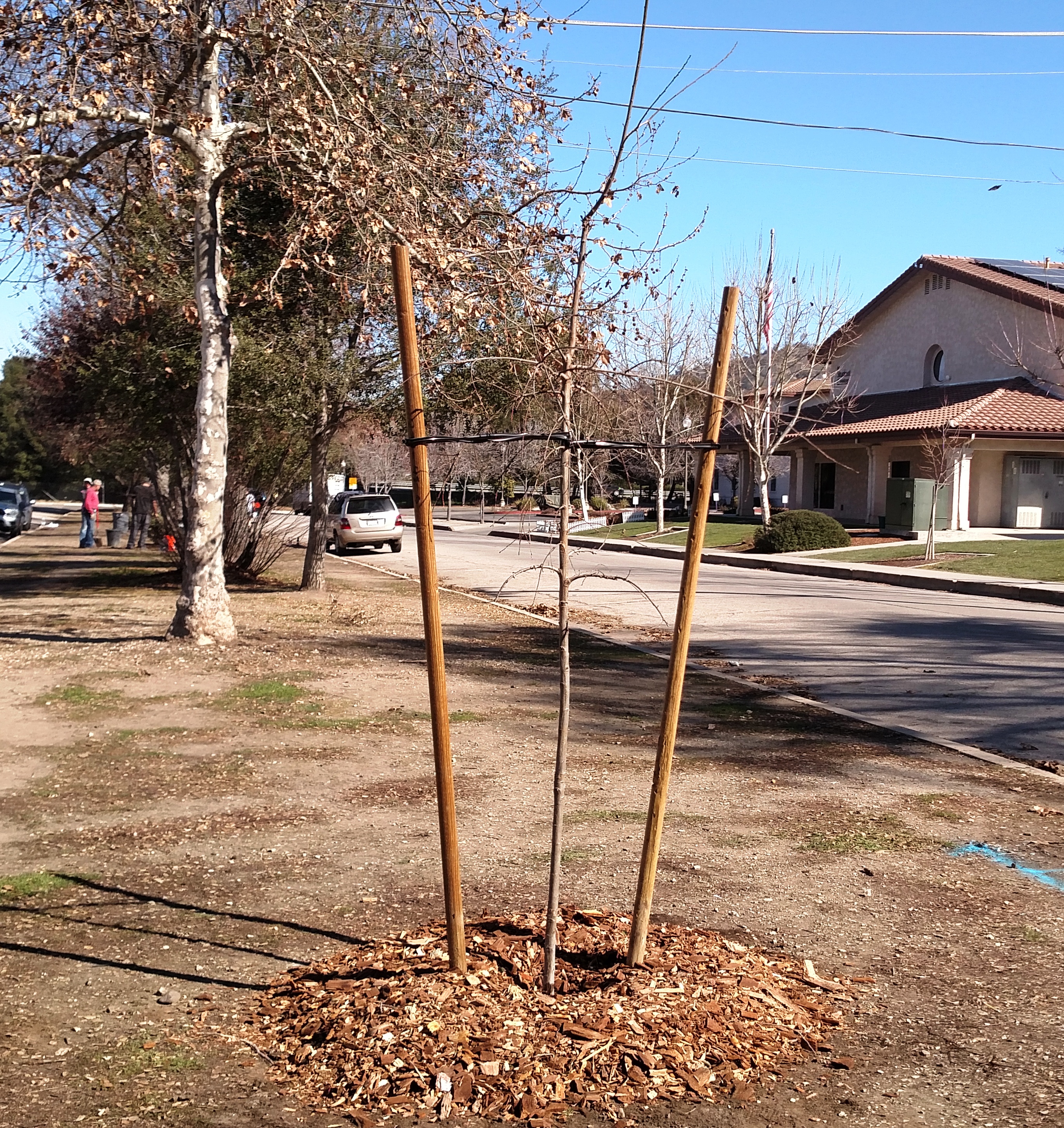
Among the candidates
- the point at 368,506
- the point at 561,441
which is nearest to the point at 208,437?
the point at 561,441

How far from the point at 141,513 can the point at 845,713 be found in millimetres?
25154

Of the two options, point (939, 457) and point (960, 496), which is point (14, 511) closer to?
point (939, 457)

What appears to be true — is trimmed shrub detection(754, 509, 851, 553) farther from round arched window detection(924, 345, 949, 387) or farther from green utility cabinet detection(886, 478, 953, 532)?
round arched window detection(924, 345, 949, 387)

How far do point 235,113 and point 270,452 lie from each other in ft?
22.7

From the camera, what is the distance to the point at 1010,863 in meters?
5.48

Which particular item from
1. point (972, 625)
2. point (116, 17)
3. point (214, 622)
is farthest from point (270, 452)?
point (972, 625)

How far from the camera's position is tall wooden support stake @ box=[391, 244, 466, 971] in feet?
11.8

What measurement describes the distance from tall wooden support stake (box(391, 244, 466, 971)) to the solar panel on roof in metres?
36.1

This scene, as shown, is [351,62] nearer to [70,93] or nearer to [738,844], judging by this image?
[70,93]

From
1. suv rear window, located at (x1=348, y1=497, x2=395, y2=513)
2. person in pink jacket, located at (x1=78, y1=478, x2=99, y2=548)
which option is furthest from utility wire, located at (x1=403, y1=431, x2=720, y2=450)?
suv rear window, located at (x1=348, y1=497, x2=395, y2=513)

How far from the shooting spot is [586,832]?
5.90 m

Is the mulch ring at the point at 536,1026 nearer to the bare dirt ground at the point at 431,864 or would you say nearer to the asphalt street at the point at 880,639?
the bare dirt ground at the point at 431,864

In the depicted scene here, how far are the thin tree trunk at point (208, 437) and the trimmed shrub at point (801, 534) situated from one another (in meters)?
22.0

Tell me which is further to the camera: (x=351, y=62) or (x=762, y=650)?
(x=762, y=650)
